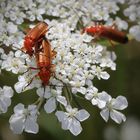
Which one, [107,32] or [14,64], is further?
[107,32]

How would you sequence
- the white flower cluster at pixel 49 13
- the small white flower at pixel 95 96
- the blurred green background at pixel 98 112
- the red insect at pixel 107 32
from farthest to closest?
the blurred green background at pixel 98 112 < the red insect at pixel 107 32 < the white flower cluster at pixel 49 13 < the small white flower at pixel 95 96

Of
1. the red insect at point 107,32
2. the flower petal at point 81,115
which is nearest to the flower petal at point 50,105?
the flower petal at point 81,115

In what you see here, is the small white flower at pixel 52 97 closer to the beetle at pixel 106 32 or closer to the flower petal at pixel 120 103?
the flower petal at pixel 120 103

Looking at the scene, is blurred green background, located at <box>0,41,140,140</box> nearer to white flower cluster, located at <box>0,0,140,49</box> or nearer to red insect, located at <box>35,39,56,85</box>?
white flower cluster, located at <box>0,0,140,49</box>

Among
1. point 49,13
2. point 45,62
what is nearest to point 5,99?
point 45,62

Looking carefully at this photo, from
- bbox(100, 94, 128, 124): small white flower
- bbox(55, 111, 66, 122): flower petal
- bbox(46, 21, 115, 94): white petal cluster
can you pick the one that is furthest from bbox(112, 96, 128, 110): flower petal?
bbox(55, 111, 66, 122): flower petal

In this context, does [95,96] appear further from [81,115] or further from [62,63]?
[62,63]
